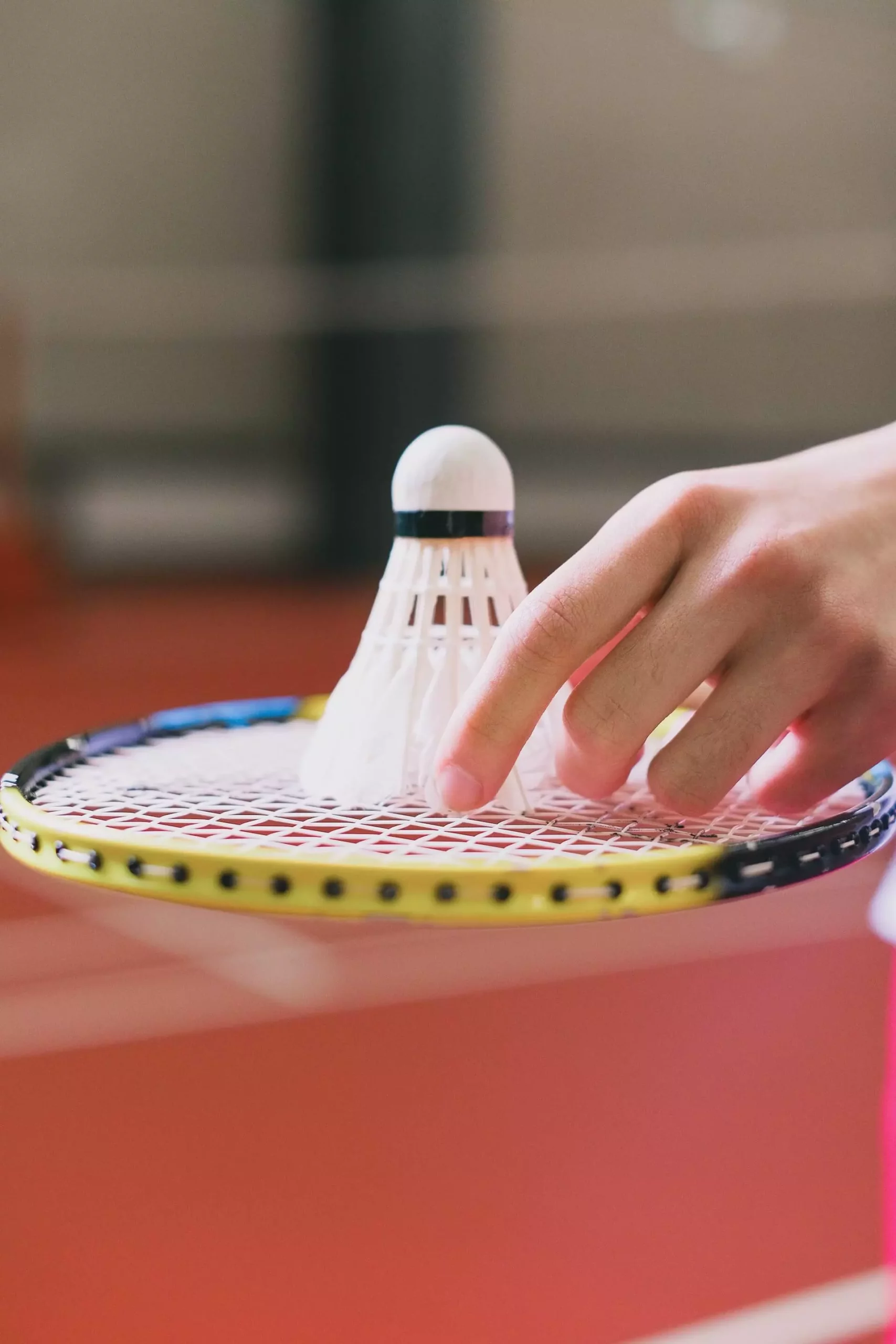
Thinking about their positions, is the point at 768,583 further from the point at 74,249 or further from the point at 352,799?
the point at 74,249

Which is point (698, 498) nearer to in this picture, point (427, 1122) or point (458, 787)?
point (458, 787)

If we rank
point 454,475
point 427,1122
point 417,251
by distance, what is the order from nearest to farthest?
→ point 454,475
point 427,1122
point 417,251

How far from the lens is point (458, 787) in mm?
524

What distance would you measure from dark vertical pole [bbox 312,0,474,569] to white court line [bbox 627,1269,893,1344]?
351cm

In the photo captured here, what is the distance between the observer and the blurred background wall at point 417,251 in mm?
4508

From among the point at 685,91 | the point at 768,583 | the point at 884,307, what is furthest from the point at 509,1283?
the point at 685,91

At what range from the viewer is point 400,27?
4484mm

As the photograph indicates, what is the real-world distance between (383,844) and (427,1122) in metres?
0.89

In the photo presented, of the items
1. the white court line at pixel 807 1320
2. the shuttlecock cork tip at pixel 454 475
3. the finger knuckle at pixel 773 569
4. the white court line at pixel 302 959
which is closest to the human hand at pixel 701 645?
the finger knuckle at pixel 773 569

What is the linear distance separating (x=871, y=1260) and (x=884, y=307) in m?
3.86

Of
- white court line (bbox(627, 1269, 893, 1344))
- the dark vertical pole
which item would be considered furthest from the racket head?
the dark vertical pole

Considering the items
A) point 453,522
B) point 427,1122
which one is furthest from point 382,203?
point 453,522

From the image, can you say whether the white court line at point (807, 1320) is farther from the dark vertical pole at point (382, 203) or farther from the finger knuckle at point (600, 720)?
the dark vertical pole at point (382, 203)

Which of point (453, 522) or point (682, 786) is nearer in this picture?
point (682, 786)
